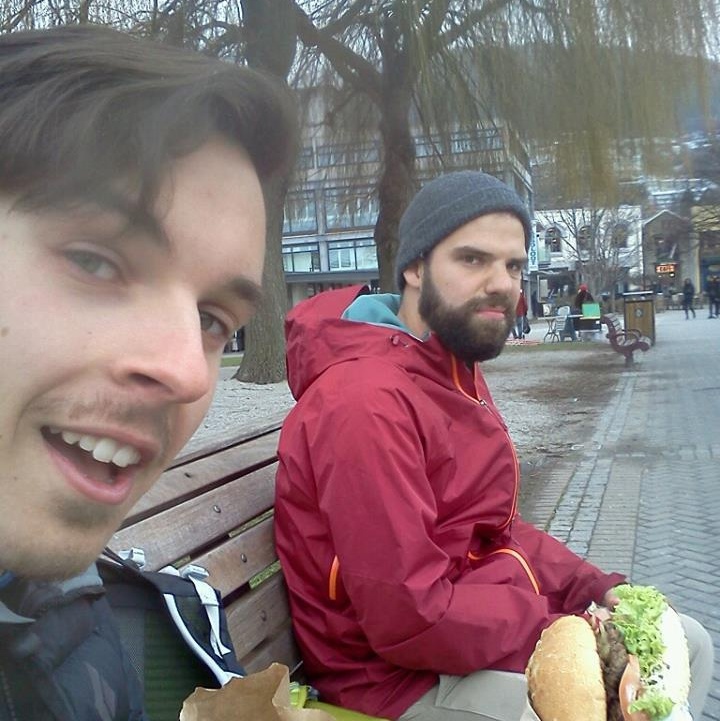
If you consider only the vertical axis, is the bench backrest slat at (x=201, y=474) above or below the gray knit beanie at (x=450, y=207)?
below

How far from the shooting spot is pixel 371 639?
2.14 m

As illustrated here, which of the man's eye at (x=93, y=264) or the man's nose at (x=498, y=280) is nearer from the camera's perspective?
the man's eye at (x=93, y=264)

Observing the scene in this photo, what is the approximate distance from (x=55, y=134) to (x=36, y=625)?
714 millimetres

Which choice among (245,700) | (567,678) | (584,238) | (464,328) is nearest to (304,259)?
(584,238)

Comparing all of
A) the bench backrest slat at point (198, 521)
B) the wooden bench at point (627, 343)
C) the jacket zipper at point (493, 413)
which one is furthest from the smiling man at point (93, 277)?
the wooden bench at point (627, 343)

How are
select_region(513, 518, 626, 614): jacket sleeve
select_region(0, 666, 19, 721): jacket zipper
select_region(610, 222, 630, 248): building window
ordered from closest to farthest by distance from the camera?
select_region(0, 666, 19, 721): jacket zipper < select_region(513, 518, 626, 614): jacket sleeve < select_region(610, 222, 630, 248): building window

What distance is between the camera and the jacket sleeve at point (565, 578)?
2723 mm

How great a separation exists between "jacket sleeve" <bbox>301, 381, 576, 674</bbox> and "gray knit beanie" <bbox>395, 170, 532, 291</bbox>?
0.86m

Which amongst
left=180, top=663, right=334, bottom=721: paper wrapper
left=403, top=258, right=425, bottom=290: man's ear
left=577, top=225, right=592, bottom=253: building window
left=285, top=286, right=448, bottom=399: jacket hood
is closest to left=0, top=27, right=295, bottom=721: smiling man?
left=180, top=663, right=334, bottom=721: paper wrapper

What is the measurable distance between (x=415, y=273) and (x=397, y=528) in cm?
117

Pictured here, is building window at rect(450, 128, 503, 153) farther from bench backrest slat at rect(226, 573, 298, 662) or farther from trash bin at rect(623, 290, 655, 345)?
trash bin at rect(623, 290, 655, 345)

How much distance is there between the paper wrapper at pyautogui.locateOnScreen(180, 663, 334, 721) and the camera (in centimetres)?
124

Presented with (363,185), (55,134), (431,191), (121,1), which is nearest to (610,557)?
(431,191)

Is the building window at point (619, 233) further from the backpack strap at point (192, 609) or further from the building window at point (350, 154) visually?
the backpack strap at point (192, 609)
